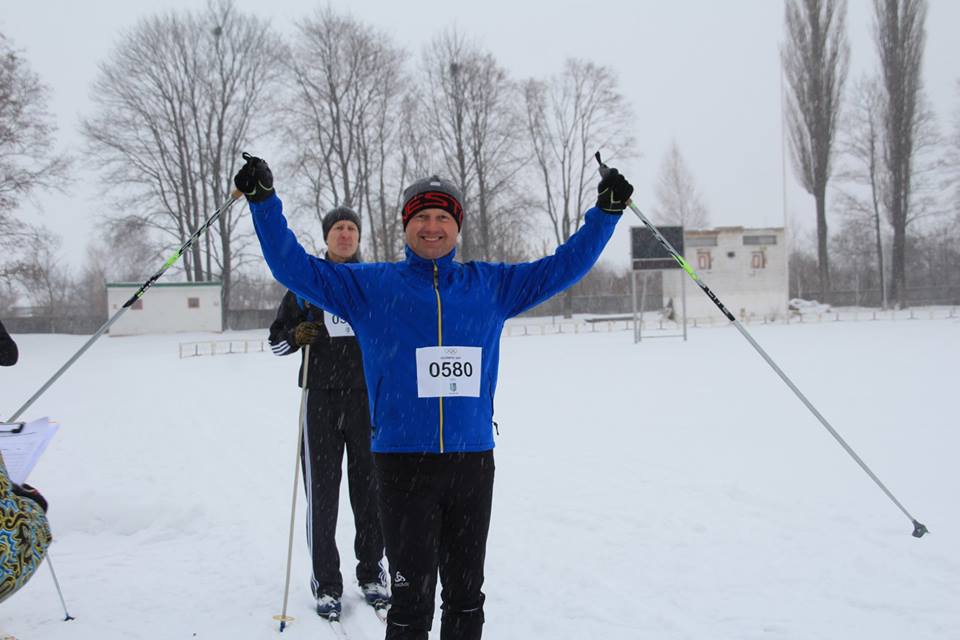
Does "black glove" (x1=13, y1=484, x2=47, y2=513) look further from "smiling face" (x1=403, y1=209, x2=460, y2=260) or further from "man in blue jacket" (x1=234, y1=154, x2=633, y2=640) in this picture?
"smiling face" (x1=403, y1=209, x2=460, y2=260)

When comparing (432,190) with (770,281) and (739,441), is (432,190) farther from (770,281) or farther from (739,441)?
(770,281)

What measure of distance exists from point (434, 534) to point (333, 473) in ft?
4.74

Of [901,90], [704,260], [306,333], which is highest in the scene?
[901,90]

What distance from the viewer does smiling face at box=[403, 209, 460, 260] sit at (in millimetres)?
2477

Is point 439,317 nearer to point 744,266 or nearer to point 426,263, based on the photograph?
point 426,263

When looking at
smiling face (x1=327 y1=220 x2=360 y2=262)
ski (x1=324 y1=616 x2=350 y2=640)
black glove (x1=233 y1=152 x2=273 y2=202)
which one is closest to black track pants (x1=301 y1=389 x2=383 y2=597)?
ski (x1=324 y1=616 x2=350 y2=640)

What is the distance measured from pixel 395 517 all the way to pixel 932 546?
3453mm

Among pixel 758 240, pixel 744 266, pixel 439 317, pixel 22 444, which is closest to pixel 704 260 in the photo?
pixel 744 266

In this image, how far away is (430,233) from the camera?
248cm

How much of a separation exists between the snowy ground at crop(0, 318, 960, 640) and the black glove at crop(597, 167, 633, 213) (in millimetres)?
1946

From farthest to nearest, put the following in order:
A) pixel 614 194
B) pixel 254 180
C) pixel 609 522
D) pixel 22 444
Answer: pixel 609 522 → pixel 22 444 → pixel 614 194 → pixel 254 180

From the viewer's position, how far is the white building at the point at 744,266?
3594 cm

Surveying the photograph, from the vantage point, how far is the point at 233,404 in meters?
12.4

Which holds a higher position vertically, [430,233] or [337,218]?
[337,218]
